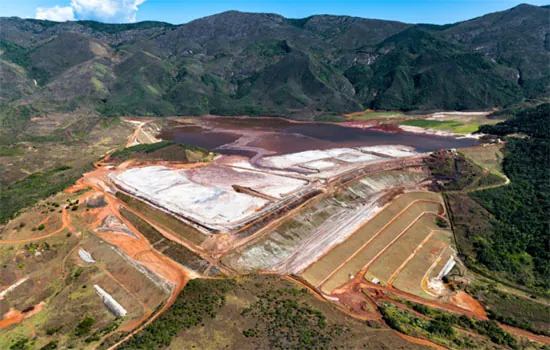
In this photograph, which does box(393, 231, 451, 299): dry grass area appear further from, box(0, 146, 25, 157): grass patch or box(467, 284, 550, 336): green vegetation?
box(0, 146, 25, 157): grass patch

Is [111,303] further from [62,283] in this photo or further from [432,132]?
[432,132]

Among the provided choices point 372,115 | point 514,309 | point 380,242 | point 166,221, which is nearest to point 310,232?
point 380,242

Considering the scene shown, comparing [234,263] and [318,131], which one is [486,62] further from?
[234,263]


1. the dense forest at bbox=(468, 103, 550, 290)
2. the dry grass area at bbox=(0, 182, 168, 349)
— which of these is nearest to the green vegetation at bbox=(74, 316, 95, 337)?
the dry grass area at bbox=(0, 182, 168, 349)

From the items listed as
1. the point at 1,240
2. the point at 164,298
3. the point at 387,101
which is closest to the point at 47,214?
the point at 1,240

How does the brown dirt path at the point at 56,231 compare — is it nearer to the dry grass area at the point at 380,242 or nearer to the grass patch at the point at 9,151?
the dry grass area at the point at 380,242

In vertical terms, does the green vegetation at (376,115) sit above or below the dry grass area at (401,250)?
above

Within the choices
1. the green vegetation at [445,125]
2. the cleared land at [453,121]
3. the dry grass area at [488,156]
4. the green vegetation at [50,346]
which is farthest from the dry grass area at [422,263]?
the cleared land at [453,121]
